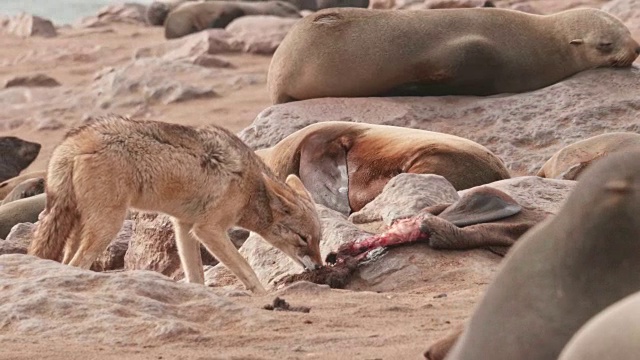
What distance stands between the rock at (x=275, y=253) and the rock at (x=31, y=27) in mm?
16732

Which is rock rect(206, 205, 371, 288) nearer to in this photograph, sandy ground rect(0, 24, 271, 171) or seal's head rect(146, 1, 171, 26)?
sandy ground rect(0, 24, 271, 171)

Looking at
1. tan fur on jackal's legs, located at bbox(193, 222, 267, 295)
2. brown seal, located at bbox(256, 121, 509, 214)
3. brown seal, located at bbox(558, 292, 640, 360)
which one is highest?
brown seal, located at bbox(558, 292, 640, 360)

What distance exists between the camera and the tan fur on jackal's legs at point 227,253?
6.34 meters

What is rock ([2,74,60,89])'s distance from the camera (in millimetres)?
18250

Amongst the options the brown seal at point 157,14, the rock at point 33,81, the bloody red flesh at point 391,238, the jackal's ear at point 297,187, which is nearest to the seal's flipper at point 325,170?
the jackal's ear at point 297,187

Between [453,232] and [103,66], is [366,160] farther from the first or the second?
[103,66]

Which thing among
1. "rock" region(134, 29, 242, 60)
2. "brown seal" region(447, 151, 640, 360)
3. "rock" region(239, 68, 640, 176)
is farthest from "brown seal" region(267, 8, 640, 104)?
"brown seal" region(447, 151, 640, 360)

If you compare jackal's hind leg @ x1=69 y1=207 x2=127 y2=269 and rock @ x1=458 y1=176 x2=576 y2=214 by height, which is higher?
jackal's hind leg @ x1=69 y1=207 x2=127 y2=269

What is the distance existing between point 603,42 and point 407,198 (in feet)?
16.1

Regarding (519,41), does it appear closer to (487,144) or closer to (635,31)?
(487,144)

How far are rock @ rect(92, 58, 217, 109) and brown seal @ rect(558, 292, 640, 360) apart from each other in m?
14.4

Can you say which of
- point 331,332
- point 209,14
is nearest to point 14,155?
point 209,14

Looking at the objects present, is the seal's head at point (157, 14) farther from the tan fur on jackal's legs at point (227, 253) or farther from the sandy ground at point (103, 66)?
the tan fur on jackal's legs at point (227, 253)

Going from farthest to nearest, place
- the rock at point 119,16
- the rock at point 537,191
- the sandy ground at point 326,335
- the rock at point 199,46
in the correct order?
the rock at point 119,16, the rock at point 199,46, the rock at point 537,191, the sandy ground at point 326,335
